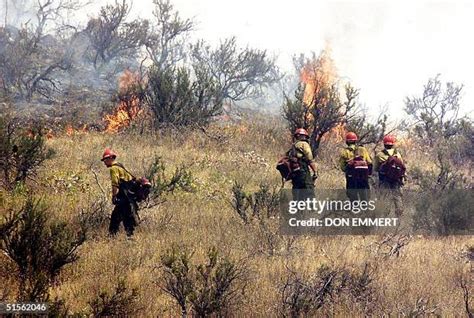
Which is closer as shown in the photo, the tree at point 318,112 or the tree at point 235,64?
the tree at point 318,112

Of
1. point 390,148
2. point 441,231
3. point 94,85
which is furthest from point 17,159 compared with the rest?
point 94,85

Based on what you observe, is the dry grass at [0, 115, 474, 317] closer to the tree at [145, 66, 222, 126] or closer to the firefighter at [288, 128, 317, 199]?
the firefighter at [288, 128, 317, 199]

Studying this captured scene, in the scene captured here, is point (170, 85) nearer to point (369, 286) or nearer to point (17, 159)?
point (17, 159)

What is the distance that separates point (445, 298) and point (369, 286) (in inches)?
29.0

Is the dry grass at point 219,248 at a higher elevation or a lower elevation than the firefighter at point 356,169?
lower

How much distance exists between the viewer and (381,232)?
6598 millimetres

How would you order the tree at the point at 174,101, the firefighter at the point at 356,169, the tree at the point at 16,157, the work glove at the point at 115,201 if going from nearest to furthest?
the work glove at the point at 115,201
the firefighter at the point at 356,169
the tree at the point at 16,157
the tree at the point at 174,101

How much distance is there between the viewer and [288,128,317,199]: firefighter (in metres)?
6.66

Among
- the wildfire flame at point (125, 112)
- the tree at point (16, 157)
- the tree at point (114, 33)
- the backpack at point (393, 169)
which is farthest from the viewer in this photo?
the tree at point (114, 33)

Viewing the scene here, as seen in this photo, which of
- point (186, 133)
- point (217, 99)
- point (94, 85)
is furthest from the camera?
point (94, 85)

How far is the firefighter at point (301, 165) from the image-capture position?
666cm

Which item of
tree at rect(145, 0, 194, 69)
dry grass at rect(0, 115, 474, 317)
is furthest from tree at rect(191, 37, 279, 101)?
dry grass at rect(0, 115, 474, 317)

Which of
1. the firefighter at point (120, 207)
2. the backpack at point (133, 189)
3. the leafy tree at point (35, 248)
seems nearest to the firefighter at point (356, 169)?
the backpack at point (133, 189)

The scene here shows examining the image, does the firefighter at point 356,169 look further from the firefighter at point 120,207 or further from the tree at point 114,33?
the tree at point 114,33
